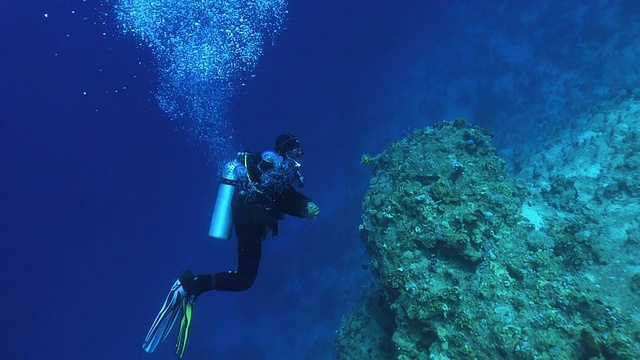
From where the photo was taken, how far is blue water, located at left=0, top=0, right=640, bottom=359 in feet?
62.6

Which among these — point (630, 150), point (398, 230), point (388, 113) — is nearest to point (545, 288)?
point (398, 230)

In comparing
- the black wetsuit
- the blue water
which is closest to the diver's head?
the black wetsuit

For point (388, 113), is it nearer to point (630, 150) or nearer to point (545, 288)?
point (630, 150)

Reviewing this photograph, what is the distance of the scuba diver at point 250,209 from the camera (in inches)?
224

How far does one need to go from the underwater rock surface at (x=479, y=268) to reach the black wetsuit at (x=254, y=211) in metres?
1.66

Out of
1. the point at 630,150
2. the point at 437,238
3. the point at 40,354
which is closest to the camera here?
the point at 437,238

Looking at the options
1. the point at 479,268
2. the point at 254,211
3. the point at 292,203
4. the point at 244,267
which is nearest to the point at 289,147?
the point at 292,203

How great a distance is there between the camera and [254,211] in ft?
19.0

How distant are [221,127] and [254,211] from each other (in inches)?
703

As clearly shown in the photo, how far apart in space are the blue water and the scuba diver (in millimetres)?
10887

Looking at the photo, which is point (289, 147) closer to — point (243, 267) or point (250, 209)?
point (250, 209)

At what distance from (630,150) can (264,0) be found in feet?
75.3

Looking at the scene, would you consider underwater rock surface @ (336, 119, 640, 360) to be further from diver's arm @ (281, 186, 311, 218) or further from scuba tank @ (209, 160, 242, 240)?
scuba tank @ (209, 160, 242, 240)

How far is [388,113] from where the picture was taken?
2541 cm
